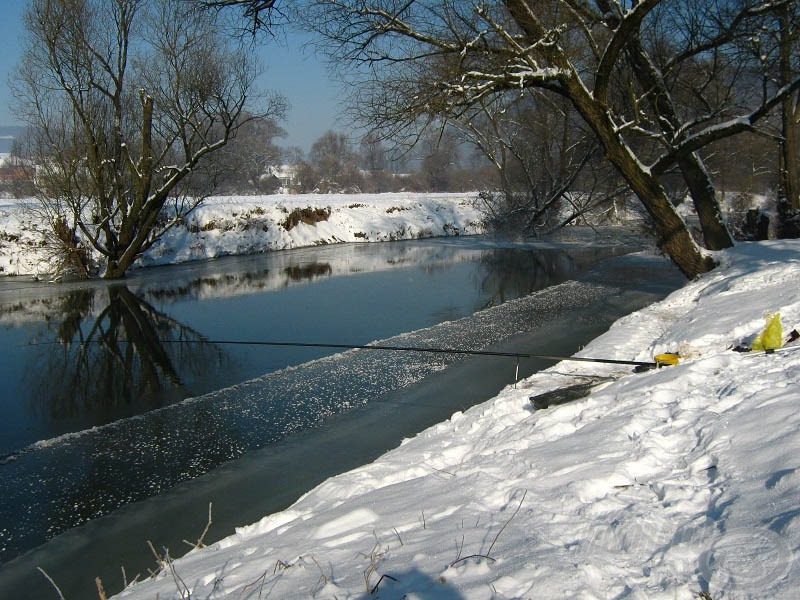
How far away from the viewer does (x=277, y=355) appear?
8.86m

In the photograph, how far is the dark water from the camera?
15.7 ft

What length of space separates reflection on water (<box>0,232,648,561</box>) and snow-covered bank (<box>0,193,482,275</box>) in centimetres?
307

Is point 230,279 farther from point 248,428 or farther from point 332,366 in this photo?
point 248,428

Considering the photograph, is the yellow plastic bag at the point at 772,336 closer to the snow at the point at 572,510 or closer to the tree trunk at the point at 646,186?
the snow at the point at 572,510

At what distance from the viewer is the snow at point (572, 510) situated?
246cm

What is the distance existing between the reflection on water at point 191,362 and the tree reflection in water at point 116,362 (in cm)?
4

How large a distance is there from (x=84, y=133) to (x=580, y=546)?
753 inches

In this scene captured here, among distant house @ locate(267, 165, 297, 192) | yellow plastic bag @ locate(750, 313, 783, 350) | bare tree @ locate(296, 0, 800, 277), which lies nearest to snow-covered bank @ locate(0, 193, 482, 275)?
bare tree @ locate(296, 0, 800, 277)

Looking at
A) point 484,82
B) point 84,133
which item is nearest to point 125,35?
point 84,133

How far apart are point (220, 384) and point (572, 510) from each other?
5.51 meters

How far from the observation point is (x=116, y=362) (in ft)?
29.6

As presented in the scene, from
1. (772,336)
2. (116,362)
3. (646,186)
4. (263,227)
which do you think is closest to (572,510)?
(772,336)

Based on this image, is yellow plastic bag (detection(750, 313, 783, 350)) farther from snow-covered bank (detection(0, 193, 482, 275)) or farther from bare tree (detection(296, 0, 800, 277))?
snow-covered bank (detection(0, 193, 482, 275))

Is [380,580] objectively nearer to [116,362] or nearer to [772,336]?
[772,336]
